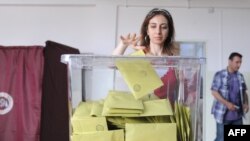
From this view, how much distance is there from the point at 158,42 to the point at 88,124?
18.1 inches

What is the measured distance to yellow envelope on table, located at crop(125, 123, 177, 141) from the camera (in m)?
0.64

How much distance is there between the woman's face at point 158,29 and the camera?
Result: 3.36ft

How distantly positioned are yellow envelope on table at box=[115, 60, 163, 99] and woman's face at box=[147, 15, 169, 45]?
33 cm

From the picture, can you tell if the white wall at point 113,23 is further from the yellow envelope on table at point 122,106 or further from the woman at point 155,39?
the yellow envelope on table at point 122,106

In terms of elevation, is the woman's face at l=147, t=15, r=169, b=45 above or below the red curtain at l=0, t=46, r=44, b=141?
above

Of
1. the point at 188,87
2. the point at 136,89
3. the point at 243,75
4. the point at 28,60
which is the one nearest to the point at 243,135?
the point at 188,87

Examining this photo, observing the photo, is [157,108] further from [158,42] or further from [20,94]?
[20,94]

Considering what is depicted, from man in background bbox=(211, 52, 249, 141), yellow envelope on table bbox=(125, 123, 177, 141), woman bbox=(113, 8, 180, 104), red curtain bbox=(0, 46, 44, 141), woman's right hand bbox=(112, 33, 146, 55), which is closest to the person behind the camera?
yellow envelope on table bbox=(125, 123, 177, 141)

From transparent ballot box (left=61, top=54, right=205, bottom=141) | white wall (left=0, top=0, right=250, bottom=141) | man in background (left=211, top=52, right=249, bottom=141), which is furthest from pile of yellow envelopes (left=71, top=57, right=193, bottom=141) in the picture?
man in background (left=211, top=52, right=249, bottom=141)

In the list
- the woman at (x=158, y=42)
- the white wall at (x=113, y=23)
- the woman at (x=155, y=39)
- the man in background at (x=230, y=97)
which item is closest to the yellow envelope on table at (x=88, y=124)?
the woman at (x=158, y=42)

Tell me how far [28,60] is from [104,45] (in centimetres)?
95

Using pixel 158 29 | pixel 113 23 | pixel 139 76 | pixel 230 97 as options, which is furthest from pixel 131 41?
pixel 230 97

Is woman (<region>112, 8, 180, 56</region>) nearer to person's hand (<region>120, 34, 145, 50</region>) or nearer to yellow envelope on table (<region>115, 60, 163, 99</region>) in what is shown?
person's hand (<region>120, 34, 145, 50</region>)

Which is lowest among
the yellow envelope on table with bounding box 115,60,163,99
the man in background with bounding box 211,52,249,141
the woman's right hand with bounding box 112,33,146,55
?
the man in background with bounding box 211,52,249,141
